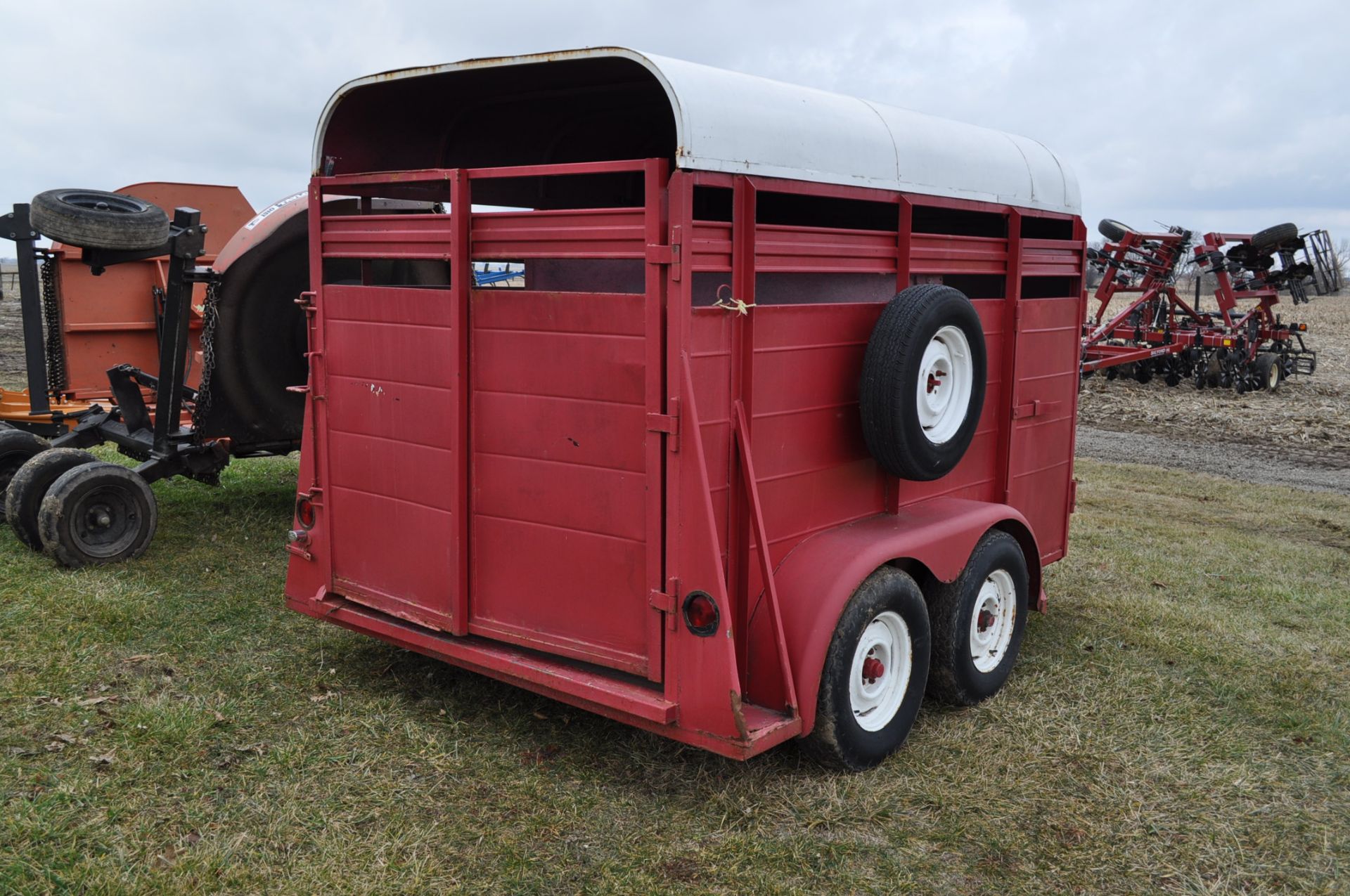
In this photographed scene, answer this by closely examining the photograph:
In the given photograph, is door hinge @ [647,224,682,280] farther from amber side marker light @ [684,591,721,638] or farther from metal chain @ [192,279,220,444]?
metal chain @ [192,279,220,444]

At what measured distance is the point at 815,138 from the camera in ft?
14.2

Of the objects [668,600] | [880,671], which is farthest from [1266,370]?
[668,600]

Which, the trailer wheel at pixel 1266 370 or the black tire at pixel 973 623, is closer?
the black tire at pixel 973 623

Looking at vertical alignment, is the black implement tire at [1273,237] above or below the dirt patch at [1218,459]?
above

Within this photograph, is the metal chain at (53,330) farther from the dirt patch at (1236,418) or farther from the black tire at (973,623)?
the dirt patch at (1236,418)

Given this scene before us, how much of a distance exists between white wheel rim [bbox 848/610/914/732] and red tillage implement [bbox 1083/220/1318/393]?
52.0ft

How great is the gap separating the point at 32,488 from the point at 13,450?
957 millimetres

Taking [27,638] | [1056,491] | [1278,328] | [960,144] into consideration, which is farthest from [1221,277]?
[27,638]

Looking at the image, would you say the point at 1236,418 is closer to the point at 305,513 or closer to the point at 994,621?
the point at 994,621

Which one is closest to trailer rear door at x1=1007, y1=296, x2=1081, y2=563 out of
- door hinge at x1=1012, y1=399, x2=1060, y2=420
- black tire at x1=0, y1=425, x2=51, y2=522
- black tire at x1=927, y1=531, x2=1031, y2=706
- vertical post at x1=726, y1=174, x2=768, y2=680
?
door hinge at x1=1012, y1=399, x2=1060, y2=420

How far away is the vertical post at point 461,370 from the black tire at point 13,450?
15.6 ft

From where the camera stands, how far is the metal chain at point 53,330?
8979 millimetres

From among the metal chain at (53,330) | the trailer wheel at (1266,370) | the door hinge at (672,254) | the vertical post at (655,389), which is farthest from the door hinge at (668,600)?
the trailer wheel at (1266,370)

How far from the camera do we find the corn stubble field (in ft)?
12.2
